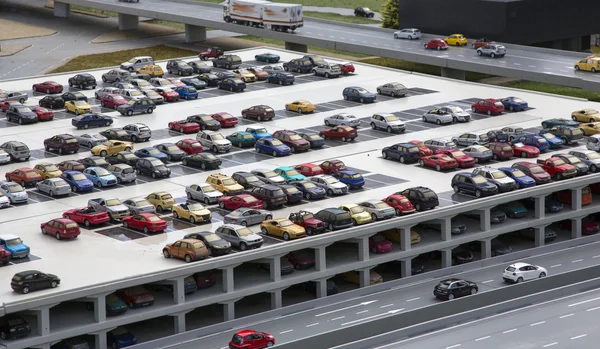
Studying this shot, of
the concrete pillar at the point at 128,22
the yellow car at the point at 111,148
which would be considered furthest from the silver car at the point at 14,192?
the concrete pillar at the point at 128,22

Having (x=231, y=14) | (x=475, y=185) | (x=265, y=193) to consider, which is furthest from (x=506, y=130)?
(x=231, y=14)

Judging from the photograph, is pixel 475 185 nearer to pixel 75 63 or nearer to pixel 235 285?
pixel 235 285

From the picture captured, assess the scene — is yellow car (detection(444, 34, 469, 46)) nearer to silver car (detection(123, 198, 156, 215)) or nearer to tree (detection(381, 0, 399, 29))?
tree (detection(381, 0, 399, 29))

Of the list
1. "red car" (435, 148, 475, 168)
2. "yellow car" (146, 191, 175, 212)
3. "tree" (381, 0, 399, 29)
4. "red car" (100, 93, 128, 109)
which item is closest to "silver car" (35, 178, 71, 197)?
"yellow car" (146, 191, 175, 212)

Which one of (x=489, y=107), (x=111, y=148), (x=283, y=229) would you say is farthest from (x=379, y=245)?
(x=489, y=107)

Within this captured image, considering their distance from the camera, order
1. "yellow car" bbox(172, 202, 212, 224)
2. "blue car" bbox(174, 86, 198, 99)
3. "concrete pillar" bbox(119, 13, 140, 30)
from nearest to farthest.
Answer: "yellow car" bbox(172, 202, 212, 224) < "blue car" bbox(174, 86, 198, 99) < "concrete pillar" bbox(119, 13, 140, 30)

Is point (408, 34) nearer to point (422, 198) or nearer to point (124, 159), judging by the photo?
point (124, 159)

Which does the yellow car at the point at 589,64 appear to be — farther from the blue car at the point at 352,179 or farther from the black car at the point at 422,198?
the black car at the point at 422,198
